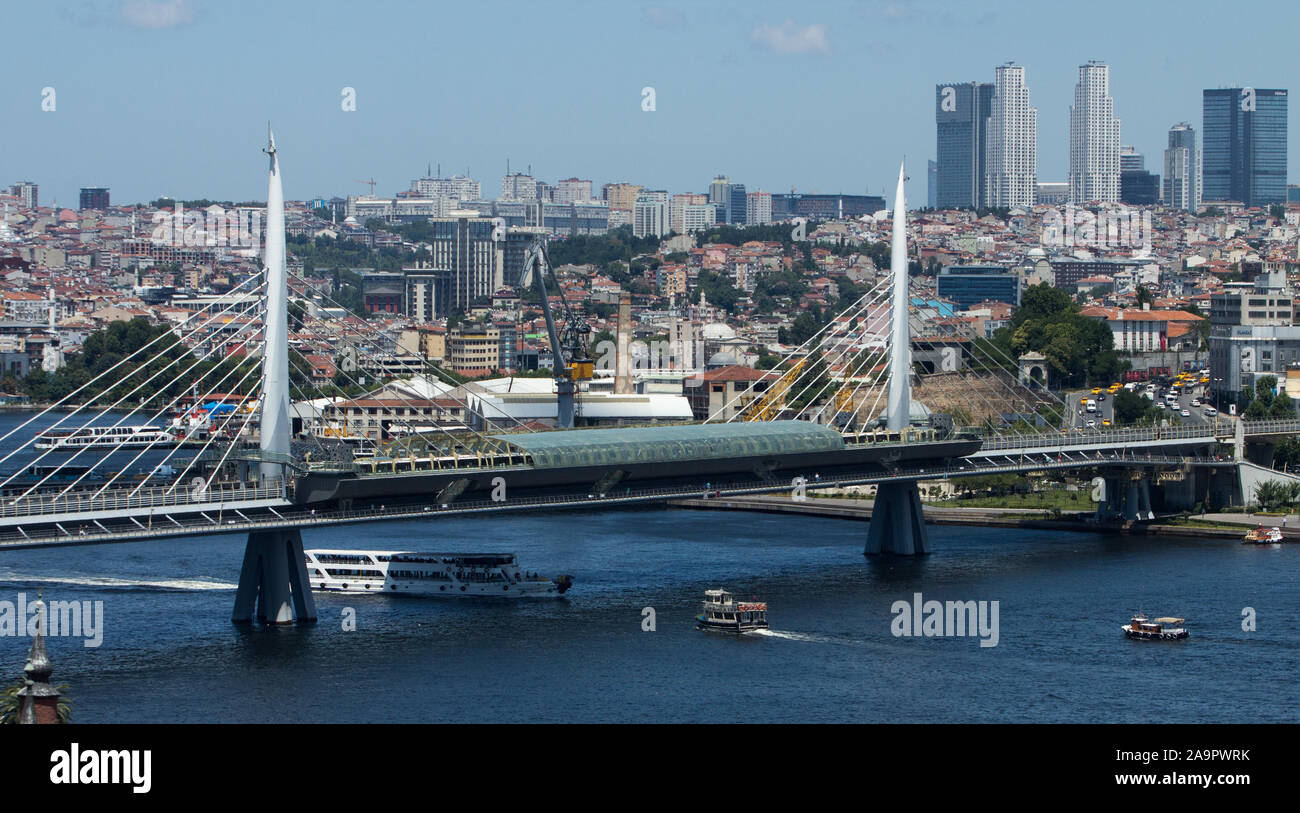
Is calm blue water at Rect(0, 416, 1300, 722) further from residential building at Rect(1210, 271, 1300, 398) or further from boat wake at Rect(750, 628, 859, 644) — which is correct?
residential building at Rect(1210, 271, 1300, 398)

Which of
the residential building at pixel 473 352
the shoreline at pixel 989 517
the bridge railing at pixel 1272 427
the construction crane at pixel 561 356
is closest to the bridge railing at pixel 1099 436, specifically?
the bridge railing at pixel 1272 427

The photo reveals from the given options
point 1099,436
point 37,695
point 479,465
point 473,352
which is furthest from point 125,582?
point 473,352

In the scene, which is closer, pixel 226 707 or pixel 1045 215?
pixel 226 707

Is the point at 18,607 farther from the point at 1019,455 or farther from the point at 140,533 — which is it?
the point at 1019,455
